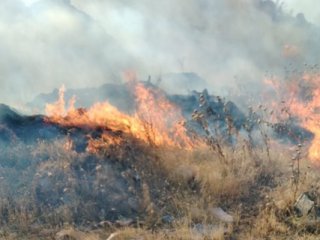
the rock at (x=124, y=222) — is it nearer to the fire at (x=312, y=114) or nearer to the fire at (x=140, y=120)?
the fire at (x=140, y=120)

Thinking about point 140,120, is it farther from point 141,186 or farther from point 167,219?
point 167,219

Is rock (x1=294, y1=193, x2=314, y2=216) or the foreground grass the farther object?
rock (x1=294, y1=193, x2=314, y2=216)

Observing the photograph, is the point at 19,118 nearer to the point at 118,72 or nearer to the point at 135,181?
the point at 135,181

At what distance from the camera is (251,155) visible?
8234 mm

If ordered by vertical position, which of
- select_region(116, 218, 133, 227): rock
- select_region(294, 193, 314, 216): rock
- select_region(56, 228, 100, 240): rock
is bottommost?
select_region(56, 228, 100, 240): rock

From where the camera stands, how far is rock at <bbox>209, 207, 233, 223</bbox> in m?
6.59

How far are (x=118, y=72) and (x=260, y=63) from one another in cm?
542

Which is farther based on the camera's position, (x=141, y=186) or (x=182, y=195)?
(x=141, y=186)

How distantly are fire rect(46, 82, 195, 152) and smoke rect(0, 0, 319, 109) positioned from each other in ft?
12.3

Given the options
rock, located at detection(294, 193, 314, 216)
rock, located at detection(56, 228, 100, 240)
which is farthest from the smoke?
rock, located at detection(294, 193, 314, 216)

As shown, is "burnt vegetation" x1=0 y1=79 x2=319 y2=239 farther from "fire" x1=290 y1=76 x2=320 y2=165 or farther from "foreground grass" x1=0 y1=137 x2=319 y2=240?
"fire" x1=290 y1=76 x2=320 y2=165

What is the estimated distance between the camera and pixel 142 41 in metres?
17.4

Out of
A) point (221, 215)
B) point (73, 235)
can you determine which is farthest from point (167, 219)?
point (73, 235)

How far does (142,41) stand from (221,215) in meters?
11.5
